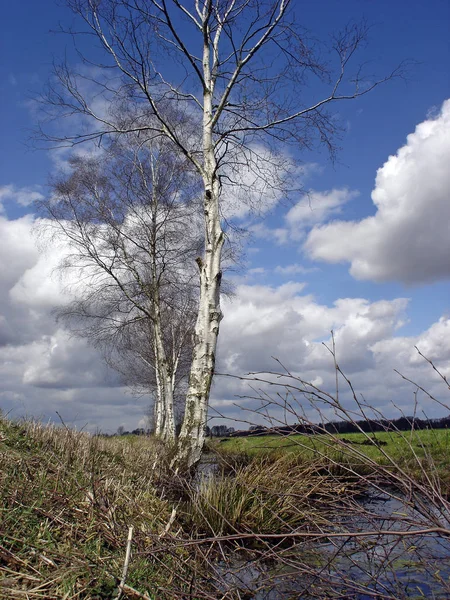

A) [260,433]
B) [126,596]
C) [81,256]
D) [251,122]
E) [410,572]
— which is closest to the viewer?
[126,596]

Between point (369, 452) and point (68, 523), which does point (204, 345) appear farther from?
point (369, 452)

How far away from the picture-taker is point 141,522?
430cm

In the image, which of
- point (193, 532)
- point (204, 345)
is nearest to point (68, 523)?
point (193, 532)

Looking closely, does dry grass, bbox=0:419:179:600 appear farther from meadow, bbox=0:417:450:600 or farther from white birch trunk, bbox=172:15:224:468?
white birch trunk, bbox=172:15:224:468

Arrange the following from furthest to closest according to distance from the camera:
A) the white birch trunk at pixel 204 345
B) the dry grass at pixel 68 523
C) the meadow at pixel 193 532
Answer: the white birch trunk at pixel 204 345 < the dry grass at pixel 68 523 < the meadow at pixel 193 532

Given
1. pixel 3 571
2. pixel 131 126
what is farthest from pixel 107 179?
pixel 3 571

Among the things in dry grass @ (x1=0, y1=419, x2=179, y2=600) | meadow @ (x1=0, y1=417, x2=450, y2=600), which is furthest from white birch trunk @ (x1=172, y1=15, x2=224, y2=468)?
dry grass @ (x1=0, y1=419, x2=179, y2=600)

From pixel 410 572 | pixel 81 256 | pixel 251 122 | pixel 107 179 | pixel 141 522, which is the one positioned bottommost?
pixel 410 572

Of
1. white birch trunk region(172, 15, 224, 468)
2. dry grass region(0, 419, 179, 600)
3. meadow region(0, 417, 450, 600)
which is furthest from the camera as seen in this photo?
white birch trunk region(172, 15, 224, 468)

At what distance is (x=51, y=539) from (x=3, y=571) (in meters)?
0.45

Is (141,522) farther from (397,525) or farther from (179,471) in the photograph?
(397,525)

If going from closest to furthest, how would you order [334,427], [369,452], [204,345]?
[334,427] → [204,345] → [369,452]

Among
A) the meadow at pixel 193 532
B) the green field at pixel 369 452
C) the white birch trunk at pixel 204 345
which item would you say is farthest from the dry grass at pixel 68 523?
the green field at pixel 369 452

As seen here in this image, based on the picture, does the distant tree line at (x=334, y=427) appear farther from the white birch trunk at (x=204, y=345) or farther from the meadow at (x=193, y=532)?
the white birch trunk at (x=204, y=345)
